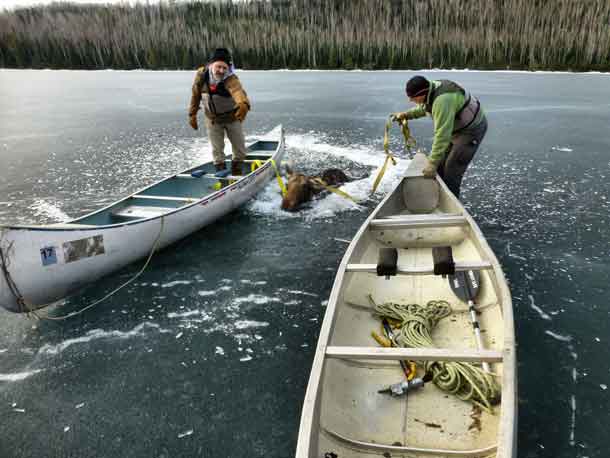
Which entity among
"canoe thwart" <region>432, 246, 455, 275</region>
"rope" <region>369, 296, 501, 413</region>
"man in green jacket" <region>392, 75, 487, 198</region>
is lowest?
"rope" <region>369, 296, 501, 413</region>

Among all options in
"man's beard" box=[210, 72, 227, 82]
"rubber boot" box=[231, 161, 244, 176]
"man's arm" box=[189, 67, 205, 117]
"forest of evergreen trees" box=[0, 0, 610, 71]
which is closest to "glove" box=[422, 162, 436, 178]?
"man's beard" box=[210, 72, 227, 82]

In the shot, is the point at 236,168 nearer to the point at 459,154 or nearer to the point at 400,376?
the point at 459,154

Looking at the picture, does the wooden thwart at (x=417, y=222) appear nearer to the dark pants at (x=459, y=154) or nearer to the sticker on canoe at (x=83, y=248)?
the dark pants at (x=459, y=154)

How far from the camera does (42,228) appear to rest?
198 inches

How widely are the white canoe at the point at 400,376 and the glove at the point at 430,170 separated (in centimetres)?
157

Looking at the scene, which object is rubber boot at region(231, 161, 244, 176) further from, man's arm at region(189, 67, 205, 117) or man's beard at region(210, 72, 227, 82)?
man's beard at region(210, 72, 227, 82)

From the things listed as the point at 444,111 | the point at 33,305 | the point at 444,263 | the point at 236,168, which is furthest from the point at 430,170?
the point at 33,305

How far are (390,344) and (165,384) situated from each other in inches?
90.1

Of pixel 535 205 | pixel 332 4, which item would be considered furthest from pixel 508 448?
pixel 332 4

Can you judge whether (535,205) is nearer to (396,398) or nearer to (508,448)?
(396,398)

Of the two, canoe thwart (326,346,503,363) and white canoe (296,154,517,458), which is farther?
canoe thwart (326,346,503,363)

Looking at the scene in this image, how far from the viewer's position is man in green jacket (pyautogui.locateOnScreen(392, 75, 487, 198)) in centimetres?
602

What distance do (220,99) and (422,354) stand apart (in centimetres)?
620

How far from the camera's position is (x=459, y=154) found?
6.90 meters
